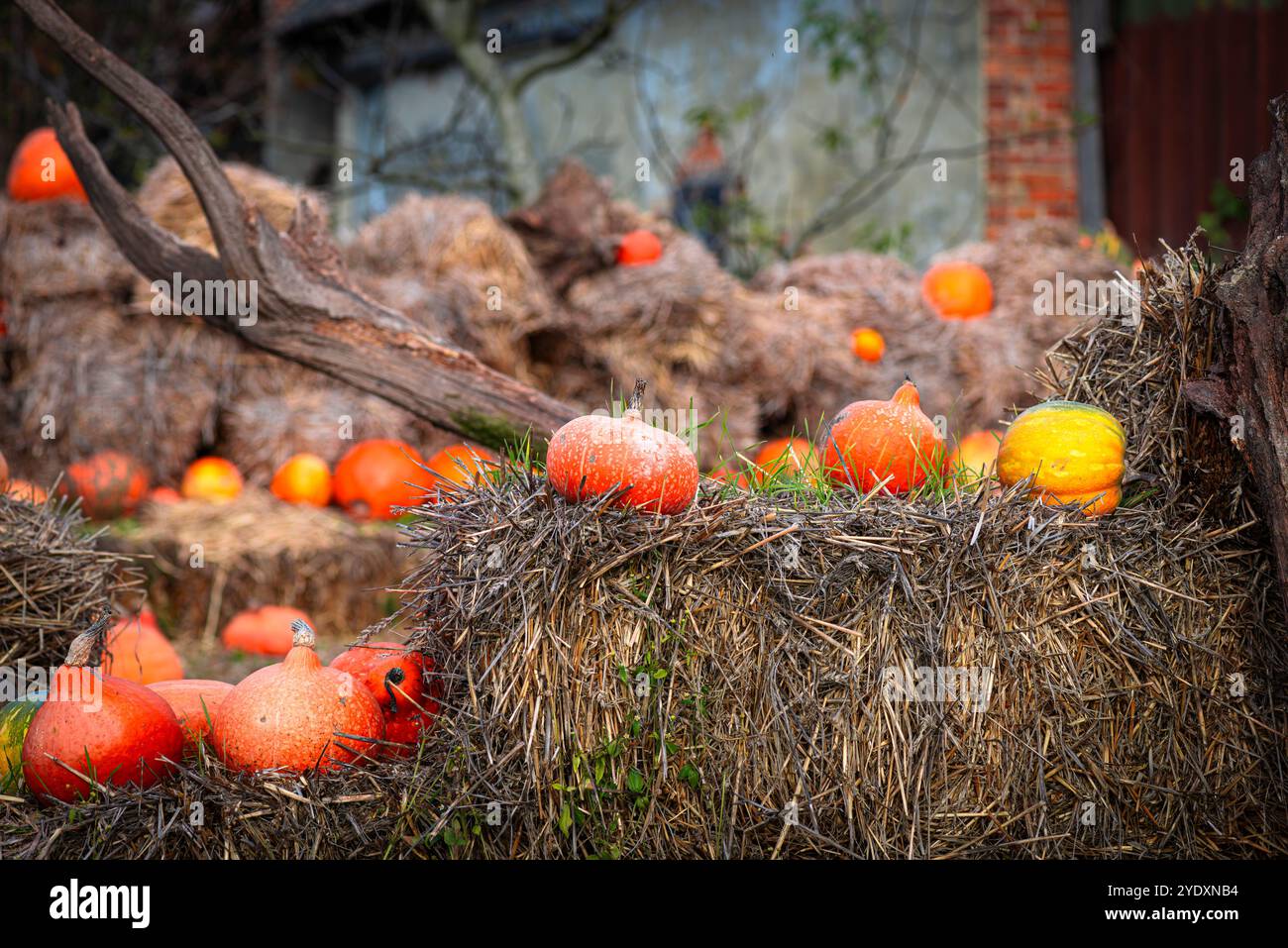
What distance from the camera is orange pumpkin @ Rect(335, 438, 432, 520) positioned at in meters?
5.57

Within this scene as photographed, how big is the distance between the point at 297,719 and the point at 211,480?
3.73m

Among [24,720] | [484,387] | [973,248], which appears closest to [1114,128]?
[973,248]

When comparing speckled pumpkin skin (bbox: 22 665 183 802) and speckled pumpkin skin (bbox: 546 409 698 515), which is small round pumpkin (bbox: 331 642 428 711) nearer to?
speckled pumpkin skin (bbox: 22 665 183 802)

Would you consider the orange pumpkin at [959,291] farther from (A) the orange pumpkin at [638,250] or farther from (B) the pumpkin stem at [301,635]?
(B) the pumpkin stem at [301,635]

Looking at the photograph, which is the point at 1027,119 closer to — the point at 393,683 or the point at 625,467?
the point at 625,467

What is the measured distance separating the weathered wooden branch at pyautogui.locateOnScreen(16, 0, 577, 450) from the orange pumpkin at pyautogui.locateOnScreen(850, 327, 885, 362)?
2.96m

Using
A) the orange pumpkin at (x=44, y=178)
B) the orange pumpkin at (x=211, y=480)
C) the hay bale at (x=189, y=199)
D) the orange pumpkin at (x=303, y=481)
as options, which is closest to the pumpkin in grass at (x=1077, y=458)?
the orange pumpkin at (x=303, y=481)

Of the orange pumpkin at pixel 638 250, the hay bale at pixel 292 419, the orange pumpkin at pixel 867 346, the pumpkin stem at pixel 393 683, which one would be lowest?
the pumpkin stem at pixel 393 683

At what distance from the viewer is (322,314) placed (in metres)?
3.35

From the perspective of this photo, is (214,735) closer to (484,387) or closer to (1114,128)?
(484,387)

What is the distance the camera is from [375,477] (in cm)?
559

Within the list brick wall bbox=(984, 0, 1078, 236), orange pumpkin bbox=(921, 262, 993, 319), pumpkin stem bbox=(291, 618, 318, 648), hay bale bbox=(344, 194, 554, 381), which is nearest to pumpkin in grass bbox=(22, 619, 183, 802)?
pumpkin stem bbox=(291, 618, 318, 648)

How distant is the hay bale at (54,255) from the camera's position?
18.8 feet

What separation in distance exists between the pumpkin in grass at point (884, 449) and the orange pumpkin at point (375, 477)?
316cm
